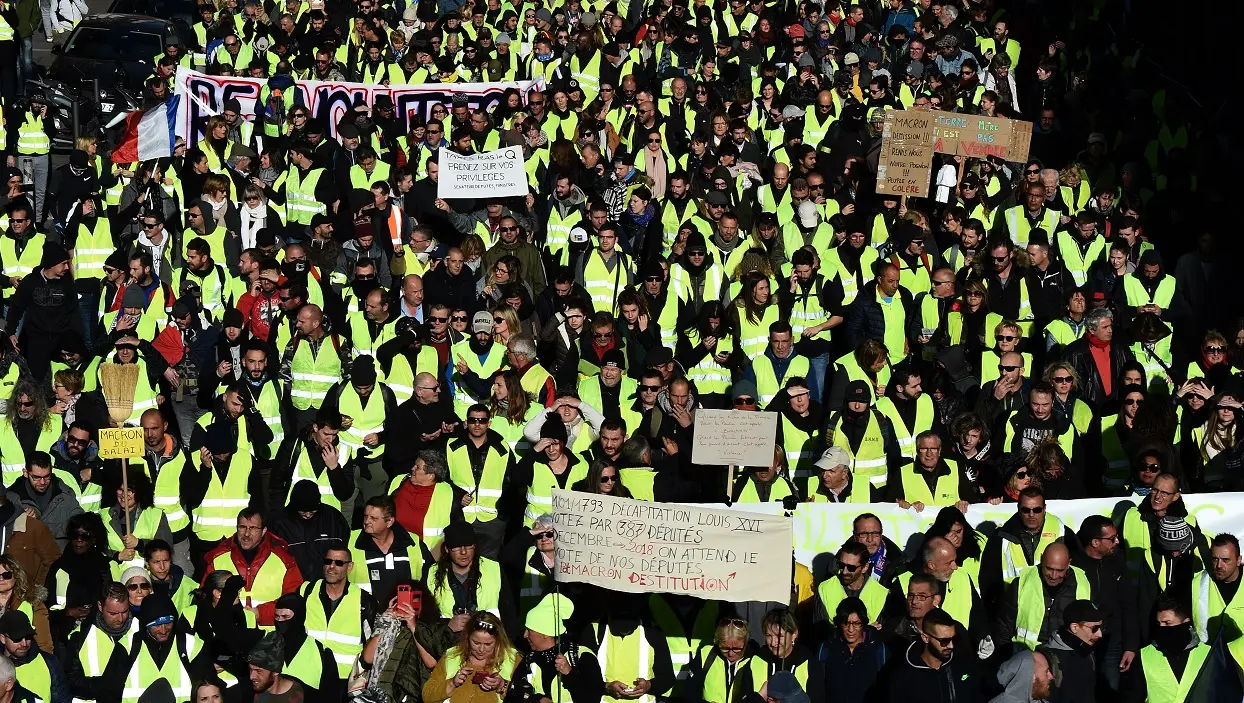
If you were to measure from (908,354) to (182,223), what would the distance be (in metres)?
6.18

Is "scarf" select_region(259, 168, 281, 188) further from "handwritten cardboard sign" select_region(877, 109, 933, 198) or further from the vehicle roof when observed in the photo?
the vehicle roof

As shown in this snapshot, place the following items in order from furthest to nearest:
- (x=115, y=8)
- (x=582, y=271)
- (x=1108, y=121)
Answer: (x=115, y=8)
(x=1108, y=121)
(x=582, y=271)

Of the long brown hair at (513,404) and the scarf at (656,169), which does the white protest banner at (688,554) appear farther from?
the scarf at (656,169)

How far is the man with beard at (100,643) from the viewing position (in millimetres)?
11922

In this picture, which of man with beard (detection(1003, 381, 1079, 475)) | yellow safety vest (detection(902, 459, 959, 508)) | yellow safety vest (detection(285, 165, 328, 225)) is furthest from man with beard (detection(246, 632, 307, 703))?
yellow safety vest (detection(285, 165, 328, 225))

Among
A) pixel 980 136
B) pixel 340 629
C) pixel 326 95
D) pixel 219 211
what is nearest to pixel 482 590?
pixel 340 629

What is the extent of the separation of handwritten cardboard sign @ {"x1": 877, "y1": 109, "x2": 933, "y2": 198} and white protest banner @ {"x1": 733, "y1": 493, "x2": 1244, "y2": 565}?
19.2 ft

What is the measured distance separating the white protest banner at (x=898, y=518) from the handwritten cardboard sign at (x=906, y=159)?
19.2ft

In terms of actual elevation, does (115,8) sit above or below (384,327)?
below

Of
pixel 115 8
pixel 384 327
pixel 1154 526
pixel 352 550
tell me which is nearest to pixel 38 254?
pixel 384 327

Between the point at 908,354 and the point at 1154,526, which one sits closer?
the point at 1154,526

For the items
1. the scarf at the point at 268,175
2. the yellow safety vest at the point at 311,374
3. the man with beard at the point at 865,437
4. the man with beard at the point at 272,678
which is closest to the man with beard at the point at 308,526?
the man with beard at the point at 272,678

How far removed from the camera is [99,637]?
12039 millimetres

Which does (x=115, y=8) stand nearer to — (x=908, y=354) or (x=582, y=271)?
(x=582, y=271)
